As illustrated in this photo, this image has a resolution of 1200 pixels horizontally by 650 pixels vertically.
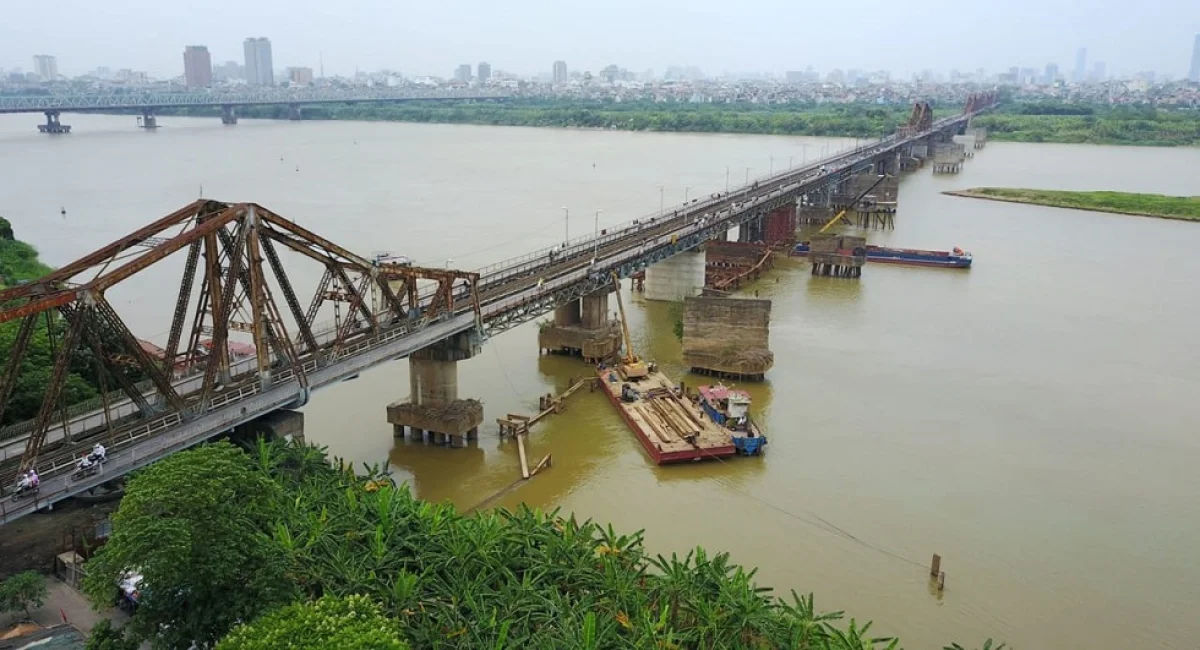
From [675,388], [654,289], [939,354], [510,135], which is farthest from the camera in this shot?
[510,135]

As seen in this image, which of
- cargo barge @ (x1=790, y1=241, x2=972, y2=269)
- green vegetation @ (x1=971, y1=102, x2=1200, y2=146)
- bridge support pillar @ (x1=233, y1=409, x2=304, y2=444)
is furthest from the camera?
green vegetation @ (x1=971, y1=102, x2=1200, y2=146)

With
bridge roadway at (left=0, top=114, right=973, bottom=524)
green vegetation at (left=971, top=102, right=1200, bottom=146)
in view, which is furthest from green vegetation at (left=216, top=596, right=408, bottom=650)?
green vegetation at (left=971, top=102, right=1200, bottom=146)

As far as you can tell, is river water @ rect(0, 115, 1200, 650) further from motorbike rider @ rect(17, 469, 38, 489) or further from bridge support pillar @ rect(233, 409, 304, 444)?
motorbike rider @ rect(17, 469, 38, 489)

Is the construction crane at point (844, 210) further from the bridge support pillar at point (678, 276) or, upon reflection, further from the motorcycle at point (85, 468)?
the motorcycle at point (85, 468)

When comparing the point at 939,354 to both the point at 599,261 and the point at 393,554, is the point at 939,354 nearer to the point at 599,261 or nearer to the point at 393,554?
the point at 599,261

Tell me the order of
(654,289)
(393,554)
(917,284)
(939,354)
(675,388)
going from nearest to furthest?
(393,554)
(675,388)
(939,354)
(654,289)
(917,284)


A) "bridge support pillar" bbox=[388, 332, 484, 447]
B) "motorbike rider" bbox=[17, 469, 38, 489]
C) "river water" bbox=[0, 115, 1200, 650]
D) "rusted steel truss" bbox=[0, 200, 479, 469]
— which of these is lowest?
"river water" bbox=[0, 115, 1200, 650]

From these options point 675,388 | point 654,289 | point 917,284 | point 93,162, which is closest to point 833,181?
point 917,284
